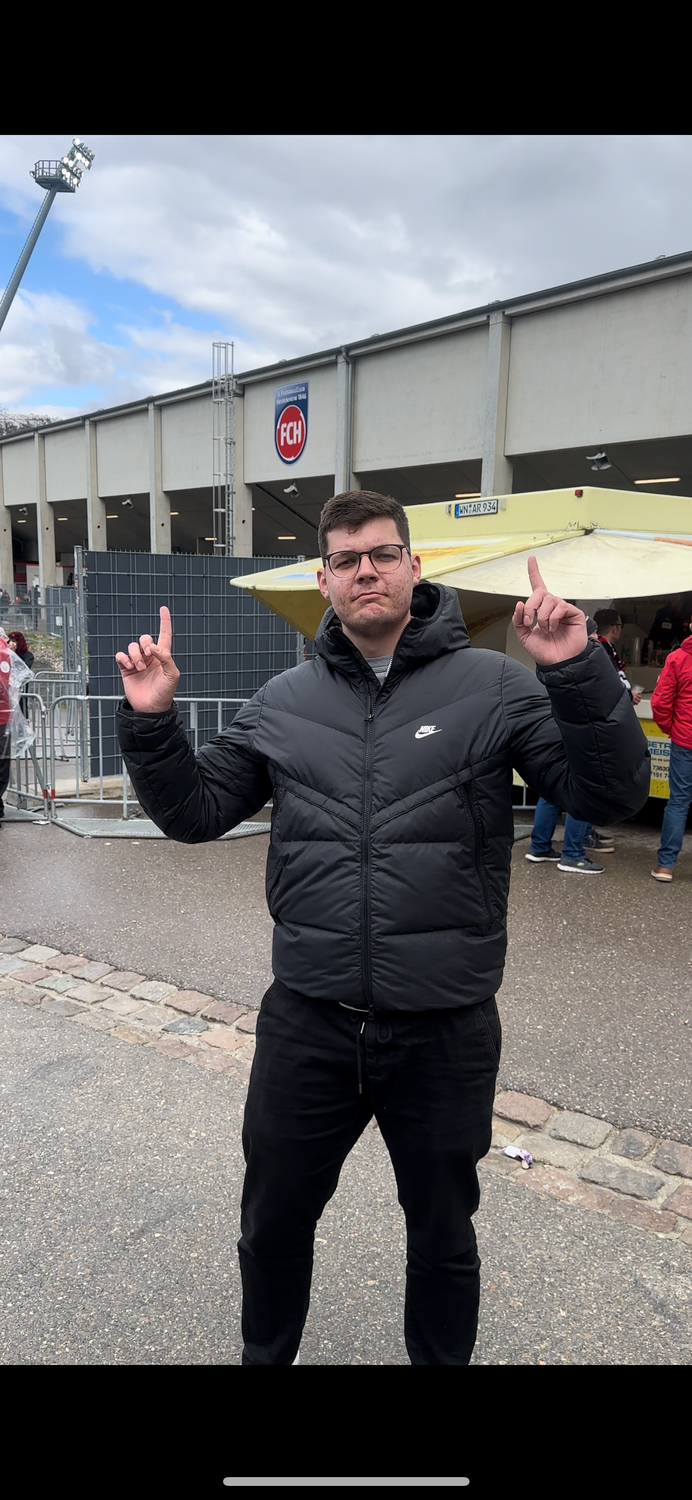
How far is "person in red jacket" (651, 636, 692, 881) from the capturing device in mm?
6746

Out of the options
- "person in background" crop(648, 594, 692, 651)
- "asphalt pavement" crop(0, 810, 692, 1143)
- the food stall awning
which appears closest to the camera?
"asphalt pavement" crop(0, 810, 692, 1143)

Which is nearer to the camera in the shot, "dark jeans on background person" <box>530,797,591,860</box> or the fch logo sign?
"dark jeans on background person" <box>530,797,591,860</box>

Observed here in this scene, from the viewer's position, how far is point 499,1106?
12.1ft

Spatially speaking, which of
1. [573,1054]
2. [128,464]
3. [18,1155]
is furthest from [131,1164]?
[128,464]

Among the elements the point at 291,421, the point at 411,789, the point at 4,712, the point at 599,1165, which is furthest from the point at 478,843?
the point at 291,421

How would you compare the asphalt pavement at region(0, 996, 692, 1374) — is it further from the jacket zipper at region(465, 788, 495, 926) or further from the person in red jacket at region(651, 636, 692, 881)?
the person in red jacket at region(651, 636, 692, 881)

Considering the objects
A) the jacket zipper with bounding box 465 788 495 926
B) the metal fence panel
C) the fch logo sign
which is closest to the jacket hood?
the jacket zipper with bounding box 465 788 495 926

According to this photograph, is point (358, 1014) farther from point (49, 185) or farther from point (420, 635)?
point (49, 185)

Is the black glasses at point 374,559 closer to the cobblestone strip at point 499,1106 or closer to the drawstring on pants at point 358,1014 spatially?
the drawstring on pants at point 358,1014

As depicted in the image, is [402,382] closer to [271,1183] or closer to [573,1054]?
[573,1054]

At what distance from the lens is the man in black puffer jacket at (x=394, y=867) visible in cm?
198

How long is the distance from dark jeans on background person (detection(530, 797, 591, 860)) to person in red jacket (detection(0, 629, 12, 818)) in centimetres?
495

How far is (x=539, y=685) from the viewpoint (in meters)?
2.13
